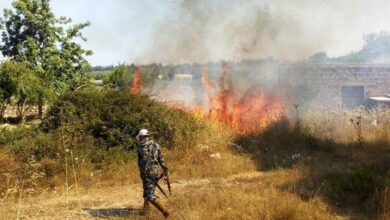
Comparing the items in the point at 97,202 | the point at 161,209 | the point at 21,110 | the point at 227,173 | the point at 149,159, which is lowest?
the point at 97,202

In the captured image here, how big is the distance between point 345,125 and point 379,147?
114 inches

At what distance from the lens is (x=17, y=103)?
75.6ft

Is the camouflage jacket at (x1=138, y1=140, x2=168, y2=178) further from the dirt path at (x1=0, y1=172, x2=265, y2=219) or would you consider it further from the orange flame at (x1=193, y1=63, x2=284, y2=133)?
the orange flame at (x1=193, y1=63, x2=284, y2=133)

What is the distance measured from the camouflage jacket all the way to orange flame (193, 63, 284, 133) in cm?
943

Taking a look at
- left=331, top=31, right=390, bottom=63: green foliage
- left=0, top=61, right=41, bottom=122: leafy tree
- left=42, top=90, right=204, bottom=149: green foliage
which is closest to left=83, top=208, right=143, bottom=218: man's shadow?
left=42, top=90, right=204, bottom=149: green foliage

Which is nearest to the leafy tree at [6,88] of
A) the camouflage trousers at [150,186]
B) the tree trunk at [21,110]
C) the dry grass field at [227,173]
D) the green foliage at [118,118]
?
the tree trunk at [21,110]

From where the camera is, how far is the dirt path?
8.90 meters

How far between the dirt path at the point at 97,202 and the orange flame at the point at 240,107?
6644 millimetres

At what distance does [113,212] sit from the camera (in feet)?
29.9

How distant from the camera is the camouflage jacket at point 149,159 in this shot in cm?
830

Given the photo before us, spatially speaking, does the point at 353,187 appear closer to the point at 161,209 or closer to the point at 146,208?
the point at 161,209

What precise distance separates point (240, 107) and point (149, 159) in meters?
12.9

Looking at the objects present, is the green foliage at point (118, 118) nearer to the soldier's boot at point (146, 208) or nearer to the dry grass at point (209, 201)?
the dry grass at point (209, 201)

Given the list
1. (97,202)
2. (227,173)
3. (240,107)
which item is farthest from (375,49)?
(97,202)
